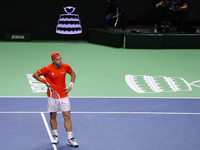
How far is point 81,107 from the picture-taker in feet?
30.9

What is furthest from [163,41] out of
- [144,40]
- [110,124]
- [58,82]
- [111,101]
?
[58,82]

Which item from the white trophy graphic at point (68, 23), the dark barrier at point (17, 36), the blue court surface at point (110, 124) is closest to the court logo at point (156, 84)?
the blue court surface at point (110, 124)

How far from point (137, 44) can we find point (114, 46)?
3.43ft

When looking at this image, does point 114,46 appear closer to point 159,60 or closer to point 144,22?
point 159,60

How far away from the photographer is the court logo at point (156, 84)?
1099 cm

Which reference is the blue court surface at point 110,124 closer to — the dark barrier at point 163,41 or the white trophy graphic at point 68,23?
the dark barrier at point 163,41

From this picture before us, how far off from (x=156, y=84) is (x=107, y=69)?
2.32 metres

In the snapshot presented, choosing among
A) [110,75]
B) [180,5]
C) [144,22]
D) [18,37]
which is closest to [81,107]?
[110,75]

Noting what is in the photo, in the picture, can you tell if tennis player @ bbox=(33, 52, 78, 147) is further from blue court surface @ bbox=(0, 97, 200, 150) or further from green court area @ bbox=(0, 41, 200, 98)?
green court area @ bbox=(0, 41, 200, 98)

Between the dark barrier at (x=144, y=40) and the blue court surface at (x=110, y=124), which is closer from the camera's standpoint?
the blue court surface at (x=110, y=124)

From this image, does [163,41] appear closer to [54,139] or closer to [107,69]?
[107,69]

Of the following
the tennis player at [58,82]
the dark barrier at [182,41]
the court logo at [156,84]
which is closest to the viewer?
the tennis player at [58,82]

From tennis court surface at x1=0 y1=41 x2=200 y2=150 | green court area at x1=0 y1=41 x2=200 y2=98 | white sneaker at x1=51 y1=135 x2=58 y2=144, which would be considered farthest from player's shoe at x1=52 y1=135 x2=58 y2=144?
green court area at x1=0 y1=41 x2=200 y2=98

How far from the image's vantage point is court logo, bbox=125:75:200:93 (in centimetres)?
1099
